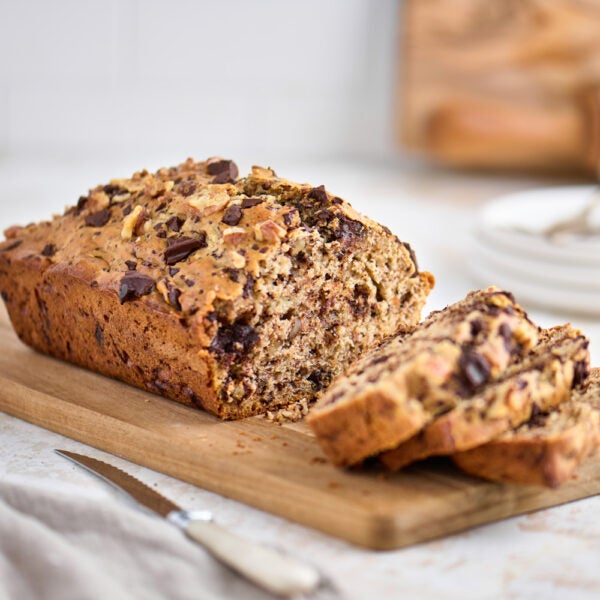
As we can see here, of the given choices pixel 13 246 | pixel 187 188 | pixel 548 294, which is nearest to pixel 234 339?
pixel 187 188

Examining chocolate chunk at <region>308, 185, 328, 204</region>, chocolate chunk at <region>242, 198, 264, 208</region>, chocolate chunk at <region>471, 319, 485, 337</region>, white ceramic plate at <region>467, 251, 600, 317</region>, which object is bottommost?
white ceramic plate at <region>467, 251, 600, 317</region>

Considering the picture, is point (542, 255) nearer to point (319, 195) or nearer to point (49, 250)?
point (319, 195)

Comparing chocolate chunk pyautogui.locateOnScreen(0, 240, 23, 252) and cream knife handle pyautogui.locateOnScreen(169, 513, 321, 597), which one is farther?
chocolate chunk pyautogui.locateOnScreen(0, 240, 23, 252)

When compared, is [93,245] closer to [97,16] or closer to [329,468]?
[329,468]

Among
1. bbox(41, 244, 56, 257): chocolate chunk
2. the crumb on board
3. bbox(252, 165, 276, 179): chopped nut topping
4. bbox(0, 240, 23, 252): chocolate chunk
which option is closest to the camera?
the crumb on board

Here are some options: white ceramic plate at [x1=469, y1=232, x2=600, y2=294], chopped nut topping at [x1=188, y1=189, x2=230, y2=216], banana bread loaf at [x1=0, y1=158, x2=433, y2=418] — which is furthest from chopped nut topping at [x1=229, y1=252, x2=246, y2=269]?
white ceramic plate at [x1=469, y1=232, x2=600, y2=294]

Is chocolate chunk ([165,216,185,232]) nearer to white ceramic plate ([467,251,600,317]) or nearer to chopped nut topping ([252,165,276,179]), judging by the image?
chopped nut topping ([252,165,276,179])
